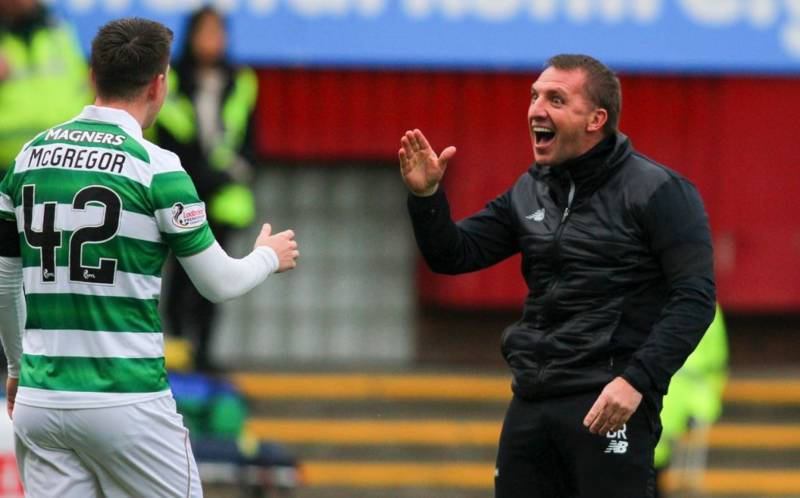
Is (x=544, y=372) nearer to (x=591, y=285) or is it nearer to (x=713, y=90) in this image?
(x=591, y=285)

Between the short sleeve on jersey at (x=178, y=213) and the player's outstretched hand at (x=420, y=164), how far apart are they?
96 cm

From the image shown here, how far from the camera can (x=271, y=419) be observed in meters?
11.7

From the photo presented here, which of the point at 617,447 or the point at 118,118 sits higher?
the point at 118,118

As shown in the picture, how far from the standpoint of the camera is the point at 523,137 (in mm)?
12773

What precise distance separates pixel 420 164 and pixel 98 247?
129 cm

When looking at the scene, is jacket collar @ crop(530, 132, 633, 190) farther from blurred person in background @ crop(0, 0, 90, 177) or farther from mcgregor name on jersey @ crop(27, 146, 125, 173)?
blurred person in background @ crop(0, 0, 90, 177)

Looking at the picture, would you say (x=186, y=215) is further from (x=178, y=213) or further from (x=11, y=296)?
(x=11, y=296)

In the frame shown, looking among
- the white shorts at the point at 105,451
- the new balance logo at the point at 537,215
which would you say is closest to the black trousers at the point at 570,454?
the new balance logo at the point at 537,215

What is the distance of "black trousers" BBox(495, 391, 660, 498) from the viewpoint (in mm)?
4973

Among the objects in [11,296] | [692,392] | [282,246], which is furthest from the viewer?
[692,392]

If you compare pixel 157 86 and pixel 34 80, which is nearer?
pixel 157 86

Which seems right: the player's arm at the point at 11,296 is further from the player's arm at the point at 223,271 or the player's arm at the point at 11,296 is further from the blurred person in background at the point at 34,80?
A: the blurred person in background at the point at 34,80

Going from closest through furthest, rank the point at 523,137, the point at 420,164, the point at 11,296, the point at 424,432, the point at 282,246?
the point at 11,296 → the point at 282,246 → the point at 420,164 → the point at 424,432 → the point at 523,137

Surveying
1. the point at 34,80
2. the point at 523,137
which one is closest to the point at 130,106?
the point at 34,80
